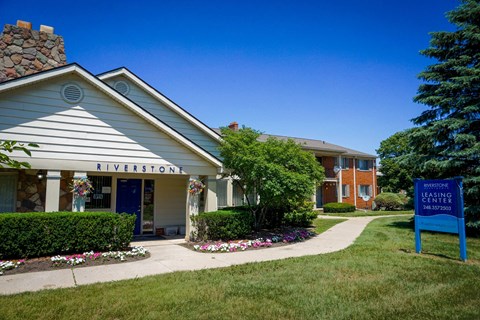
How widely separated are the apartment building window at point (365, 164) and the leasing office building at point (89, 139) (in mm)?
25610

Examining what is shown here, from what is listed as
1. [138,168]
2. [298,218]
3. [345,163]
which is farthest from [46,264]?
[345,163]

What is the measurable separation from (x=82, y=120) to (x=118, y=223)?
3417 mm

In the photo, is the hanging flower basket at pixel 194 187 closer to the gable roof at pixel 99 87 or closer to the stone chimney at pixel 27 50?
the gable roof at pixel 99 87

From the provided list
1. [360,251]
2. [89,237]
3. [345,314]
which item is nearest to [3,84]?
[89,237]

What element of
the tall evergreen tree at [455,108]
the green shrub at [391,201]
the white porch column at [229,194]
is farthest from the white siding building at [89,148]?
the green shrub at [391,201]

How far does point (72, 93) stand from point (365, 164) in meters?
31.8

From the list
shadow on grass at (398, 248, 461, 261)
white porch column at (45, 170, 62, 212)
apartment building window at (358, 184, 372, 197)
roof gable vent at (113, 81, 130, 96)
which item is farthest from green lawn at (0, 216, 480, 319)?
apartment building window at (358, 184, 372, 197)

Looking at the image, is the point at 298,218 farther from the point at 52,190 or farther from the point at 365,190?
the point at 365,190

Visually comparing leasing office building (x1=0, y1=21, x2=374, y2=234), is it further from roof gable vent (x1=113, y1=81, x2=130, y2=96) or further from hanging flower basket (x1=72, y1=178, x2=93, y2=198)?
hanging flower basket (x1=72, y1=178, x2=93, y2=198)

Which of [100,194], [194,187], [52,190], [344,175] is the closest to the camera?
[52,190]

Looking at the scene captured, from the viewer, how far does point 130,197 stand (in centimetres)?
1298

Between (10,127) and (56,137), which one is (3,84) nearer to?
(10,127)

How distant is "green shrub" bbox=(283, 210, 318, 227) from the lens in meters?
15.9

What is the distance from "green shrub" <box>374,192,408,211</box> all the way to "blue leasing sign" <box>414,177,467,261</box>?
2252 centimetres
